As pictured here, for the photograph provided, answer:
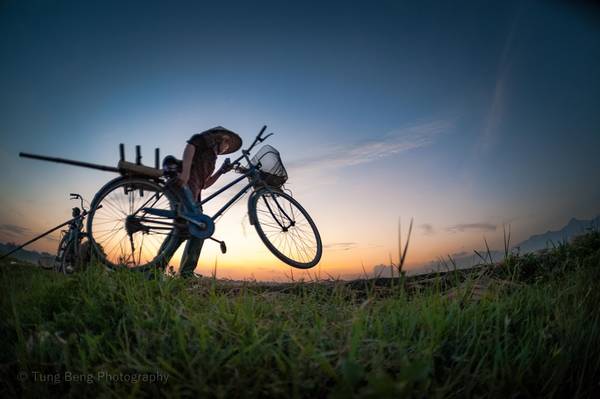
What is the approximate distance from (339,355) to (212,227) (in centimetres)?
378

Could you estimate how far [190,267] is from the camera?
4.54m

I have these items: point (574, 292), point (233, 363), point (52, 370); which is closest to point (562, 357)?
point (574, 292)

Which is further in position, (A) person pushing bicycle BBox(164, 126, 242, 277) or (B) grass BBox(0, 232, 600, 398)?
(A) person pushing bicycle BBox(164, 126, 242, 277)

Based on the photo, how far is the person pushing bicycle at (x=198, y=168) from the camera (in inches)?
176

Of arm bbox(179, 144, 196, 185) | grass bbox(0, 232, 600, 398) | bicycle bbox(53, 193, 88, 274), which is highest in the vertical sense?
arm bbox(179, 144, 196, 185)

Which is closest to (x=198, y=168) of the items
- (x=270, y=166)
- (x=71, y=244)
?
(x=270, y=166)

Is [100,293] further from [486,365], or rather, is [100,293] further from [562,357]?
[562,357]

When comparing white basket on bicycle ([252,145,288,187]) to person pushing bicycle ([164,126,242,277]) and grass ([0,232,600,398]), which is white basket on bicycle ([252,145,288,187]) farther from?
grass ([0,232,600,398])

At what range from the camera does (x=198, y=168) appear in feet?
16.1

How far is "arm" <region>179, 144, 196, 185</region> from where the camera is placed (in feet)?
14.5

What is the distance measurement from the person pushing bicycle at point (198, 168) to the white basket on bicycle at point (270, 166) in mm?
437

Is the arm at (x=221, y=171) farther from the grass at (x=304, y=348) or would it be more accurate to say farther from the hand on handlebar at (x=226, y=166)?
the grass at (x=304, y=348)

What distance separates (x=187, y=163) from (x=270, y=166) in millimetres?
1639

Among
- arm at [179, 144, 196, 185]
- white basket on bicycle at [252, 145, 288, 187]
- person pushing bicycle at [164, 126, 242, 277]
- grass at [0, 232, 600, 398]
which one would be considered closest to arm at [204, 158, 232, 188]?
person pushing bicycle at [164, 126, 242, 277]
